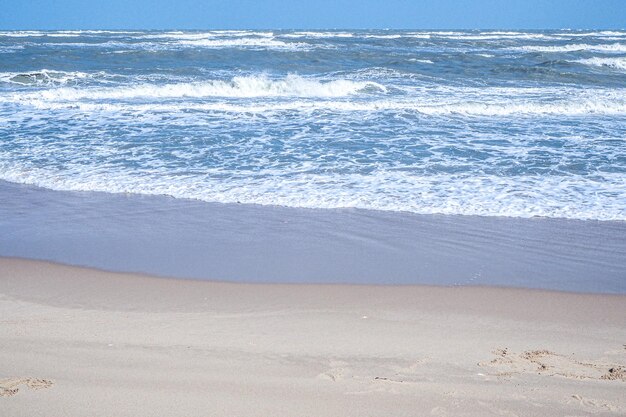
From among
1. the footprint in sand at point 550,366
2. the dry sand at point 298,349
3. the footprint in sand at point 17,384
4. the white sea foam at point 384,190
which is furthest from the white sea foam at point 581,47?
the footprint in sand at point 17,384

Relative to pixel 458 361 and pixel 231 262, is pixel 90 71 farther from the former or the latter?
pixel 458 361

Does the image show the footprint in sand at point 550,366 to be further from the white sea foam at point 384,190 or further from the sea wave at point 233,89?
the sea wave at point 233,89

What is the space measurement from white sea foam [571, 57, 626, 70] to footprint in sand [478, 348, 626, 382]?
80.4 ft

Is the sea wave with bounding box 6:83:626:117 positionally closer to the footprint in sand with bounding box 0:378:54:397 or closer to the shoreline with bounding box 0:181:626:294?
the shoreline with bounding box 0:181:626:294

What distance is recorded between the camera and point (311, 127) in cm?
1142

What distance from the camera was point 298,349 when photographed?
372 cm

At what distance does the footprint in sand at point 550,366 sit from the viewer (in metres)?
3.44

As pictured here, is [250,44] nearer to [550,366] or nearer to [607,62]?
[607,62]

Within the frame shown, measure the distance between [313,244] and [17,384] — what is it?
305cm

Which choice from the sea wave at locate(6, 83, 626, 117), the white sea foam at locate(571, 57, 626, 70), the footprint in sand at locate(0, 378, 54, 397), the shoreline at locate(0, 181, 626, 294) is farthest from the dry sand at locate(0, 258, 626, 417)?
the white sea foam at locate(571, 57, 626, 70)

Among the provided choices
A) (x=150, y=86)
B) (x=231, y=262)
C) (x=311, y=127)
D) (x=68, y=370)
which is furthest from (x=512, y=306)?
(x=150, y=86)

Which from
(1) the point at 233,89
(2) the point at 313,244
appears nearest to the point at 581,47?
(1) the point at 233,89

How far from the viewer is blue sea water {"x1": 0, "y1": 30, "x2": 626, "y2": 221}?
7438mm

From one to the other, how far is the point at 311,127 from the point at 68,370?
8.41 m
